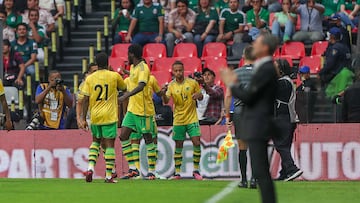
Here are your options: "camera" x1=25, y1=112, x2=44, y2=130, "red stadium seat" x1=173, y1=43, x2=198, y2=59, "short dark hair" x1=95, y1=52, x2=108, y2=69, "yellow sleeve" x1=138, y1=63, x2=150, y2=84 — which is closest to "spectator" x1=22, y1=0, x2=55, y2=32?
"red stadium seat" x1=173, y1=43, x2=198, y2=59

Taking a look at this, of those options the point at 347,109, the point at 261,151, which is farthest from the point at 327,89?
the point at 261,151

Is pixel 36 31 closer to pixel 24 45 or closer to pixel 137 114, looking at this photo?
pixel 24 45

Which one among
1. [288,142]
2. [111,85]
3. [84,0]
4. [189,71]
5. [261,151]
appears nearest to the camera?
[261,151]

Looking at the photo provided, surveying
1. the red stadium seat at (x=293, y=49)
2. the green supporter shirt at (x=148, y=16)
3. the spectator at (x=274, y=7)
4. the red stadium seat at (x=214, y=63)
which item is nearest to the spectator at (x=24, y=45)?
the green supporter shirt at (x=148, y=16)

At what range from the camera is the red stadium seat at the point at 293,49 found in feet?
82.3

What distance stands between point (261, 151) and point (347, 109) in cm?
1042

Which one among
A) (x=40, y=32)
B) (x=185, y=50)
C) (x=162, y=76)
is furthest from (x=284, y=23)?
(x=40, y=32)

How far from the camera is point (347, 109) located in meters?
21.7

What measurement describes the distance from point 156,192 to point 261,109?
467 centimetres

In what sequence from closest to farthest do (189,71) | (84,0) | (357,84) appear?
(357,84) < (189,71) < (84,0)

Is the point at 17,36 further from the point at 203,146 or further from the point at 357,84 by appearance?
the point at 357,84

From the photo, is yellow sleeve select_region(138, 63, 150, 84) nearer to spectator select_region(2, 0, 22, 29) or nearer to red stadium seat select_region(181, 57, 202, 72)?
red stadium seat select_region(181, 57, 202, 72)

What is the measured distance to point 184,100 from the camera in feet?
68.8

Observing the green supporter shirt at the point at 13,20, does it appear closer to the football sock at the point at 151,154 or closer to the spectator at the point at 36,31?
the spectator at the point at 36,31
